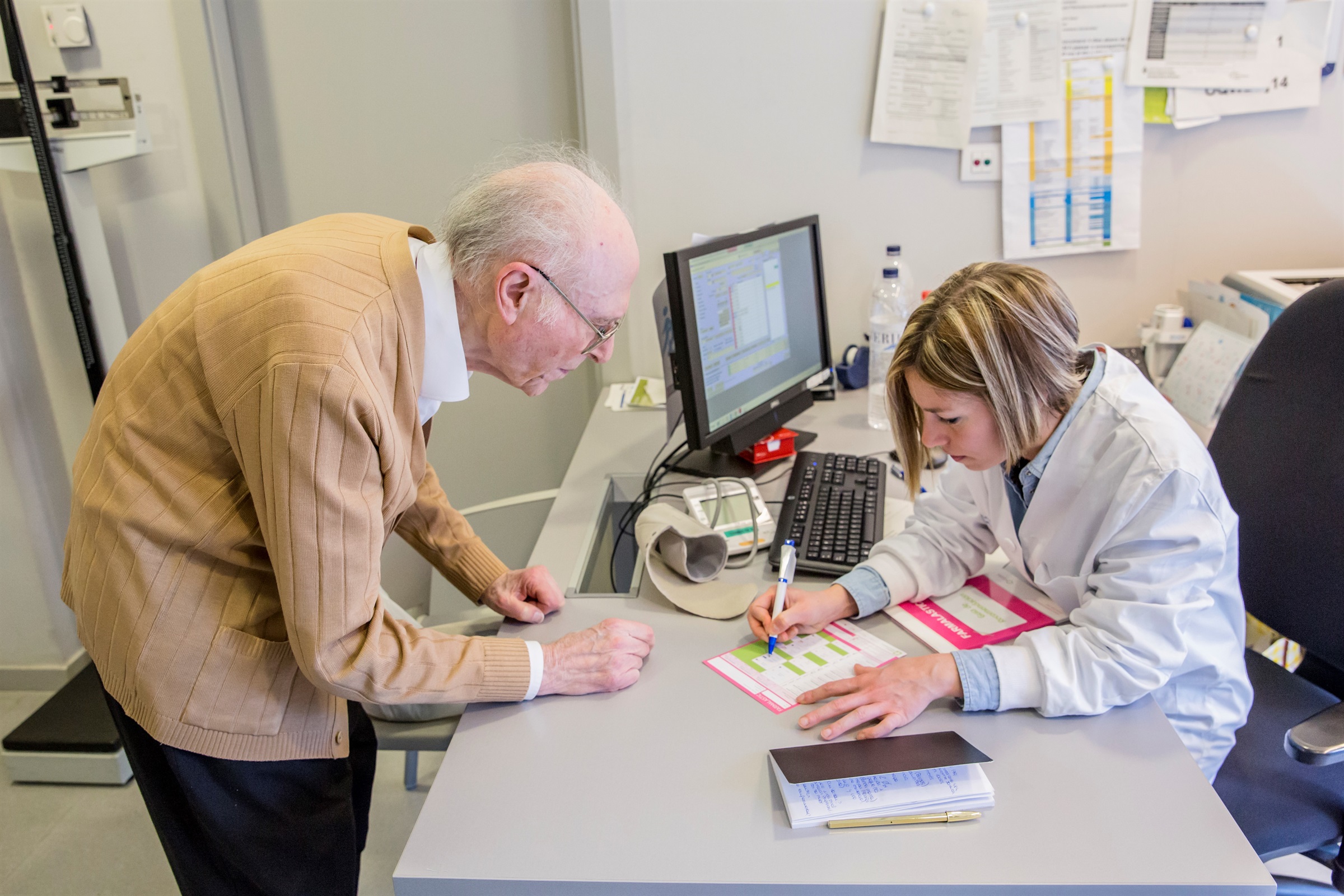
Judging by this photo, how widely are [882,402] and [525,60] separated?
1.17 meters

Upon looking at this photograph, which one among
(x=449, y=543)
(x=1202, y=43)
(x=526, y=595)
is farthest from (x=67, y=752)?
(x=1202, y=43)

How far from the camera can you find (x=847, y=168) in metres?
2.10

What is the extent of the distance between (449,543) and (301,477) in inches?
19.8

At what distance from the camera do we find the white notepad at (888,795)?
2.84ft

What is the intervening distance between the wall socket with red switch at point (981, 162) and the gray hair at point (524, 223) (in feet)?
4.31

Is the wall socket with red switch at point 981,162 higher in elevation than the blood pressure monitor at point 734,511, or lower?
higher

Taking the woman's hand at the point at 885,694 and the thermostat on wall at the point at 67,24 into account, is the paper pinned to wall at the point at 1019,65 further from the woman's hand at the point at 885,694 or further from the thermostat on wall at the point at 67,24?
the thermostat on wall at the point at 67,24

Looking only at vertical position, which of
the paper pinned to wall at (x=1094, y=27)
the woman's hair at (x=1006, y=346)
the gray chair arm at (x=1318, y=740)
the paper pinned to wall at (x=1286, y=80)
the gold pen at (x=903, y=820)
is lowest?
the gray chair arm at (x=1318, y=740)

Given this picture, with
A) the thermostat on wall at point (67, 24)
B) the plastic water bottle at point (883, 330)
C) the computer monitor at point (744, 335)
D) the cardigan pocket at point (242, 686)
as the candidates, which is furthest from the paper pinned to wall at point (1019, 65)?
the thermostat on wall at point (67, 24)

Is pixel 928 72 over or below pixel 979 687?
over

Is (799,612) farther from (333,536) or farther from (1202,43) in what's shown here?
(1202,43)

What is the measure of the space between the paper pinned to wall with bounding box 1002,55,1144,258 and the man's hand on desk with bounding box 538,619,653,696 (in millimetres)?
1493

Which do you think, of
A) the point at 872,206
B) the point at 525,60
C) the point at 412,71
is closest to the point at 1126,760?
the point at 872,206

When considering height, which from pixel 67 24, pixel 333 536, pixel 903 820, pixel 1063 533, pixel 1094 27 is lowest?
pixel 903 820
